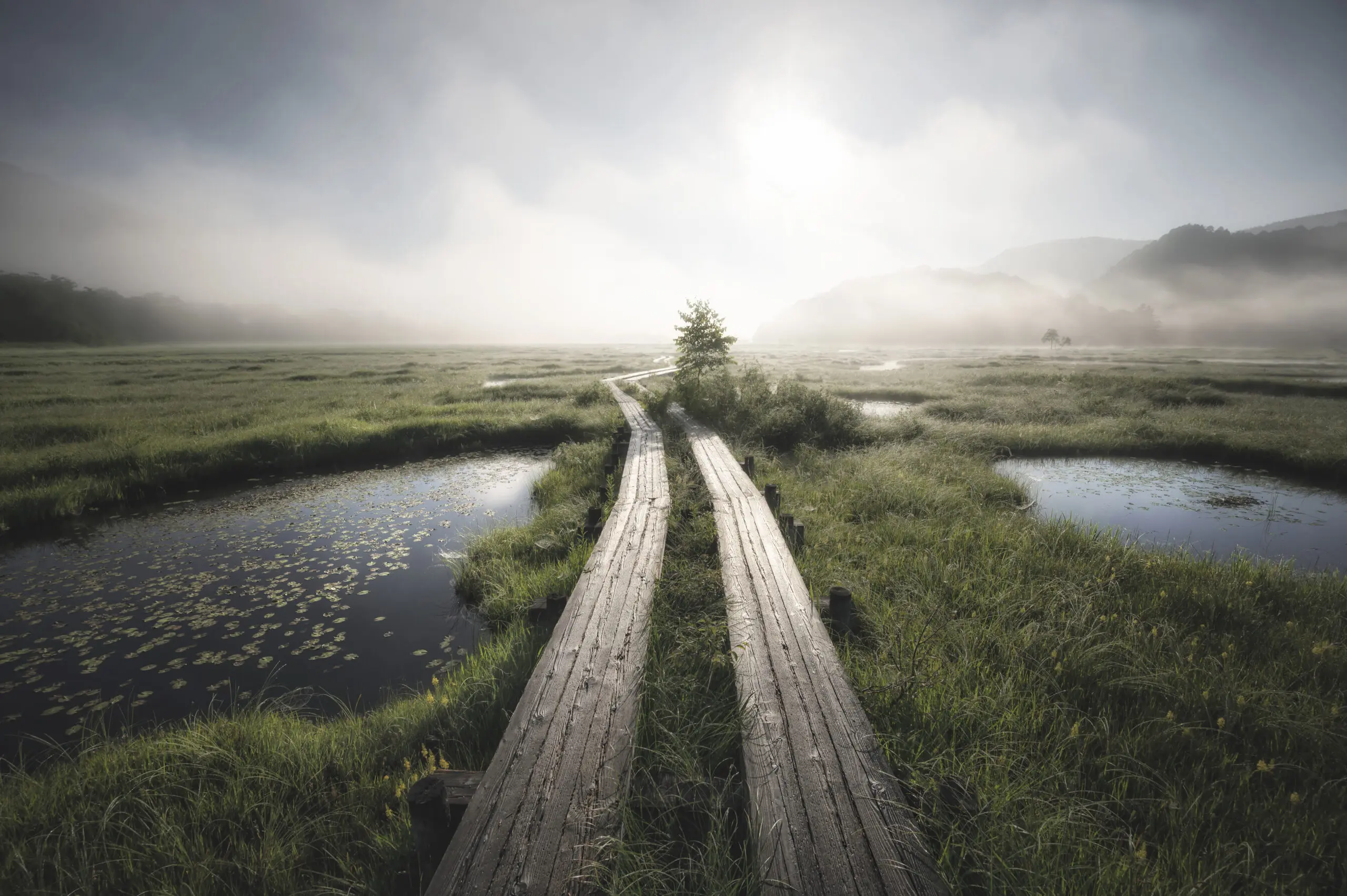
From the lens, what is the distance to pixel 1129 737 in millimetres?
3576

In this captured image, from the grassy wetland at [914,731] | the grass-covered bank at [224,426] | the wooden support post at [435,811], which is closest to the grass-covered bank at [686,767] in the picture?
the grassy wetland at [914,731]

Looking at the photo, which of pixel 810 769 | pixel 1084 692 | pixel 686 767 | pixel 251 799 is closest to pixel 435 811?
pixel 686 767

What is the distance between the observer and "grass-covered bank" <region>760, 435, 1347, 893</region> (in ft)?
8.75

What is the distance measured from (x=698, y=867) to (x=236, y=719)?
453 centimetres

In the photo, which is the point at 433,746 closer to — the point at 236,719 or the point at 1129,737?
the point at 236,719

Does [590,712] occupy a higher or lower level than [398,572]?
higher

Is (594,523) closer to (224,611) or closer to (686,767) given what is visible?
(686,767)

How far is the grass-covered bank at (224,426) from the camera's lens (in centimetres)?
1083

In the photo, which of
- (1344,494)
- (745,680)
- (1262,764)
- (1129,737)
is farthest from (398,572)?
(1344,494)

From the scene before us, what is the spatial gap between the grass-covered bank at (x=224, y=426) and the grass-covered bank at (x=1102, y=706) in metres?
13.7

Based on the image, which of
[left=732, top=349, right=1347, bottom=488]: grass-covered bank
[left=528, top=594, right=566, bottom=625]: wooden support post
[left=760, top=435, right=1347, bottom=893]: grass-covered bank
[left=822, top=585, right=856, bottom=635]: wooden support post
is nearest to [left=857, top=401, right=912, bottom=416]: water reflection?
[left=732, top=349, right=1347, bottom=488]: grass-covered bank

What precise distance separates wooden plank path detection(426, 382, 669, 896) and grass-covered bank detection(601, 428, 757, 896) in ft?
0.48

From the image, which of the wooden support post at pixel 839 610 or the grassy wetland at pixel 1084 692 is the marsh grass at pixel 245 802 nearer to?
the wooden support post at pixel 839 610

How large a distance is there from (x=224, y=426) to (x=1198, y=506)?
26940 millimetres
